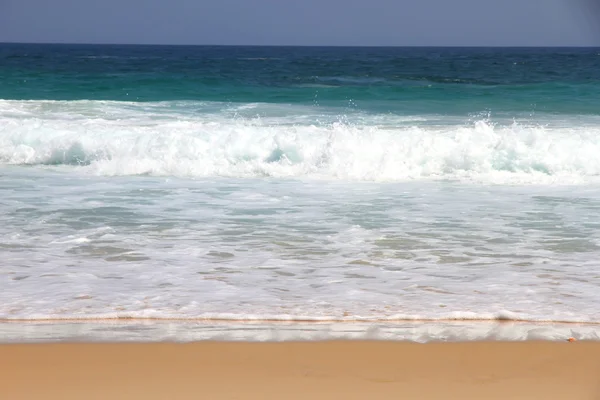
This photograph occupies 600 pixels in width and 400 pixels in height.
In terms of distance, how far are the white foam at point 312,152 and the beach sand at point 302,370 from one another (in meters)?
5.95

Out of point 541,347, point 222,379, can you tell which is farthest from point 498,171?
point 222,379

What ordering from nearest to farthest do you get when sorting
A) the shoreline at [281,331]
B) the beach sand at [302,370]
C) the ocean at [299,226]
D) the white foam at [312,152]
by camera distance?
the beach sand at [302,370] → the shoreline at [281,331] → the ocean at [299,226] → the white foam at [312,152]

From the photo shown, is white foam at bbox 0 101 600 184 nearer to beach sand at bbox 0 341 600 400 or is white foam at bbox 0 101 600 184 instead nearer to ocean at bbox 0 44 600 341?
ocean at bbox 0 44 600 341

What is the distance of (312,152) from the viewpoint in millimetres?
10727

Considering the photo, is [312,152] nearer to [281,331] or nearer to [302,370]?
[281,331]

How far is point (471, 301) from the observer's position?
453 centimetres

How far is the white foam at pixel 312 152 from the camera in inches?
397

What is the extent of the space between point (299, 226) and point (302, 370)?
10.3 feet

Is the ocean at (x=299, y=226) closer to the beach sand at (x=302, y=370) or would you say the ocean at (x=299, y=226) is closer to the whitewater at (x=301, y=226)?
the whitewater at (x=301, y=226)

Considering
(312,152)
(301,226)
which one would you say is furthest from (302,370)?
(312,152)

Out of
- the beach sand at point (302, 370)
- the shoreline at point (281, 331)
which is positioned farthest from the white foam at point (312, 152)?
the beach sand at point (302, 370)

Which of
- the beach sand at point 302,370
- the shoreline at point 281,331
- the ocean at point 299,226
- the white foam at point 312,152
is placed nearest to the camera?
the beach sand at point 302,370

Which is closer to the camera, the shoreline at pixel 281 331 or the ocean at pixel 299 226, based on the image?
the shoreline at pixel 281 331

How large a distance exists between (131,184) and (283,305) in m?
5.01
